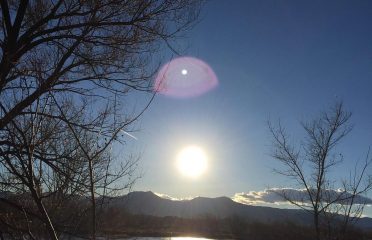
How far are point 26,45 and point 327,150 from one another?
8.70 m

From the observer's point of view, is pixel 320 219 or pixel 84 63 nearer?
pixel 84 63

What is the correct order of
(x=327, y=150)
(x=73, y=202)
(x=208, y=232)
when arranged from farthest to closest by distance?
(x=208, y=232)
(x=327, y=150)
(x=73, y=202)

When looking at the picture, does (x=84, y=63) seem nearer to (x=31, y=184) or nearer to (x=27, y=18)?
(x=27, y=18)

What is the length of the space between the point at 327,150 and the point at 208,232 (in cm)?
9042

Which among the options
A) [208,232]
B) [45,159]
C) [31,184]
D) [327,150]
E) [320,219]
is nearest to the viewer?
[31,184]

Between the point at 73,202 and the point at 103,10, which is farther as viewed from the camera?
the point at 73,202

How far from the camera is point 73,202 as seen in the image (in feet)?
23.6

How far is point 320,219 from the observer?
1060 centimetres

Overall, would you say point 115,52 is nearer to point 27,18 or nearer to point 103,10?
point 103,10

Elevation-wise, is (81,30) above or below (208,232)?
below

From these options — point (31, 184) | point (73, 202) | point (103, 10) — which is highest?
point (103, 10)

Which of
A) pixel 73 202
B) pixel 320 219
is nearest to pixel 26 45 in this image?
pixel 73 202

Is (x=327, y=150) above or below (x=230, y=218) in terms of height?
below

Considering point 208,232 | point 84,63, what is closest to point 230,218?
point 208,232
